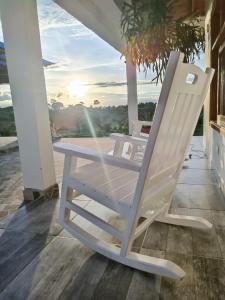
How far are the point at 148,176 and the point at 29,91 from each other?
1.35m

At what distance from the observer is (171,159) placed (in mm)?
1452

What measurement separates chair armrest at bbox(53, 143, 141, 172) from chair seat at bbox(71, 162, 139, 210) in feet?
0.60

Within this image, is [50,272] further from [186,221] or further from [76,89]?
[76,89]

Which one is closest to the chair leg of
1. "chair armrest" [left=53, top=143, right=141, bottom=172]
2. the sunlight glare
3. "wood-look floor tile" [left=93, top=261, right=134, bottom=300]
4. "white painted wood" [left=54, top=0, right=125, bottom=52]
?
"wood-look floor tile" [left=93, top=261, right=134, bottom=300]

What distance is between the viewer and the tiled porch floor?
1149 mm

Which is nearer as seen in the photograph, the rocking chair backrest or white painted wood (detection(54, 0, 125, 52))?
the rocking chair backrest

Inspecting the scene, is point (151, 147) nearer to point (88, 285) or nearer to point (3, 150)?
point (88, 285)

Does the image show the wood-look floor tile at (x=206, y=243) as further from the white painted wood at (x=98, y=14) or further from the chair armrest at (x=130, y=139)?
the white painted wood at (x=98, y=14)

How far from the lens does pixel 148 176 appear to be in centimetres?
118

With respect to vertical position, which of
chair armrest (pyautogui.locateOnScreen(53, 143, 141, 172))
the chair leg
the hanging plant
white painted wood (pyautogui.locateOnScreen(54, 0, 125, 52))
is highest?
white painted wood (pyautogui.locateOnScreen(54, 0, 125, 52))

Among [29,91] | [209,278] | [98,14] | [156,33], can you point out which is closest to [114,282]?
[209,278]

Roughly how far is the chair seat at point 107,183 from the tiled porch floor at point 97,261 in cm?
35

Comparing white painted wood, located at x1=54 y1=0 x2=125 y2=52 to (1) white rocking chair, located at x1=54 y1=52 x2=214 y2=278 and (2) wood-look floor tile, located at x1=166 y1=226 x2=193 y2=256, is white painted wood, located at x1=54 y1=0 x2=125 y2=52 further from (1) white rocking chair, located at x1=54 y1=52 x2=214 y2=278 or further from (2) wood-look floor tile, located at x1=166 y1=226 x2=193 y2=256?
(2) wood-look floor tile, located at x1=166 y1=226 x2=193 y2=256

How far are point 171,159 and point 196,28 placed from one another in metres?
1.89
